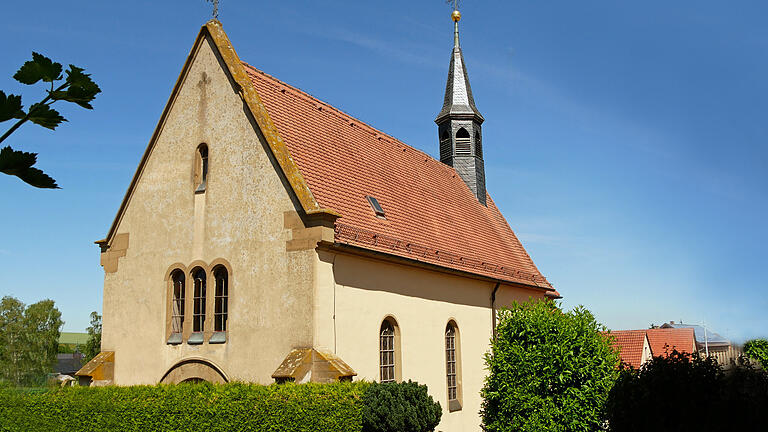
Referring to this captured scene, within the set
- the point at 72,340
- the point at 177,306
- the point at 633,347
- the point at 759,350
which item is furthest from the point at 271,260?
the point at 72,340

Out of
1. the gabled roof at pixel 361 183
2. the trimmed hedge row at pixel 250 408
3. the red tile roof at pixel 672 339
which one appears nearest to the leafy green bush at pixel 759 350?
the gabled roof at pixel 361 183

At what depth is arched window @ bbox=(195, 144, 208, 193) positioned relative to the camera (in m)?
16.5

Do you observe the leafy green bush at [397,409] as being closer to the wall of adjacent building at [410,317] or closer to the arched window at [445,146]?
the wall of adjacent building at [410,317]

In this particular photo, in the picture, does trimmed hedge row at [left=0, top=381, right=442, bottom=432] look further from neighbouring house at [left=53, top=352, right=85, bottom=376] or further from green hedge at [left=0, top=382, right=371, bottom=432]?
neighbouring house at [left=53, top=352, right=85, bottom=376]

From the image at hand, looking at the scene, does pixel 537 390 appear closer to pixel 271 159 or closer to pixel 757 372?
pixel 757 372

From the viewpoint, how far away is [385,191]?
19.3 meters

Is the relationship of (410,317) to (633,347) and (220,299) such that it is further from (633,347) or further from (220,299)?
(633,347)

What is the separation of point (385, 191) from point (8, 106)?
55.0ft

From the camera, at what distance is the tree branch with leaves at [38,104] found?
2.66 metres

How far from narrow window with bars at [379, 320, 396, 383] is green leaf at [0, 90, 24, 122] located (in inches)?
553

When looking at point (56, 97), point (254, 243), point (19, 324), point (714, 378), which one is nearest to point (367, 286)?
point (254, 243)

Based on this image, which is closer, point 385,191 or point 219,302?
point 219,302

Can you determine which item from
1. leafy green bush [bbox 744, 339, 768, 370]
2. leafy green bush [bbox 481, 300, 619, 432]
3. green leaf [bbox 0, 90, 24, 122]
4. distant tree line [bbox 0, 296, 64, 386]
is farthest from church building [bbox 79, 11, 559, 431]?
distant tree line [bbox 0, 296, 64, 386]

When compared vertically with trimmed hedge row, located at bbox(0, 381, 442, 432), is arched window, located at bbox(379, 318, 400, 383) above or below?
above
